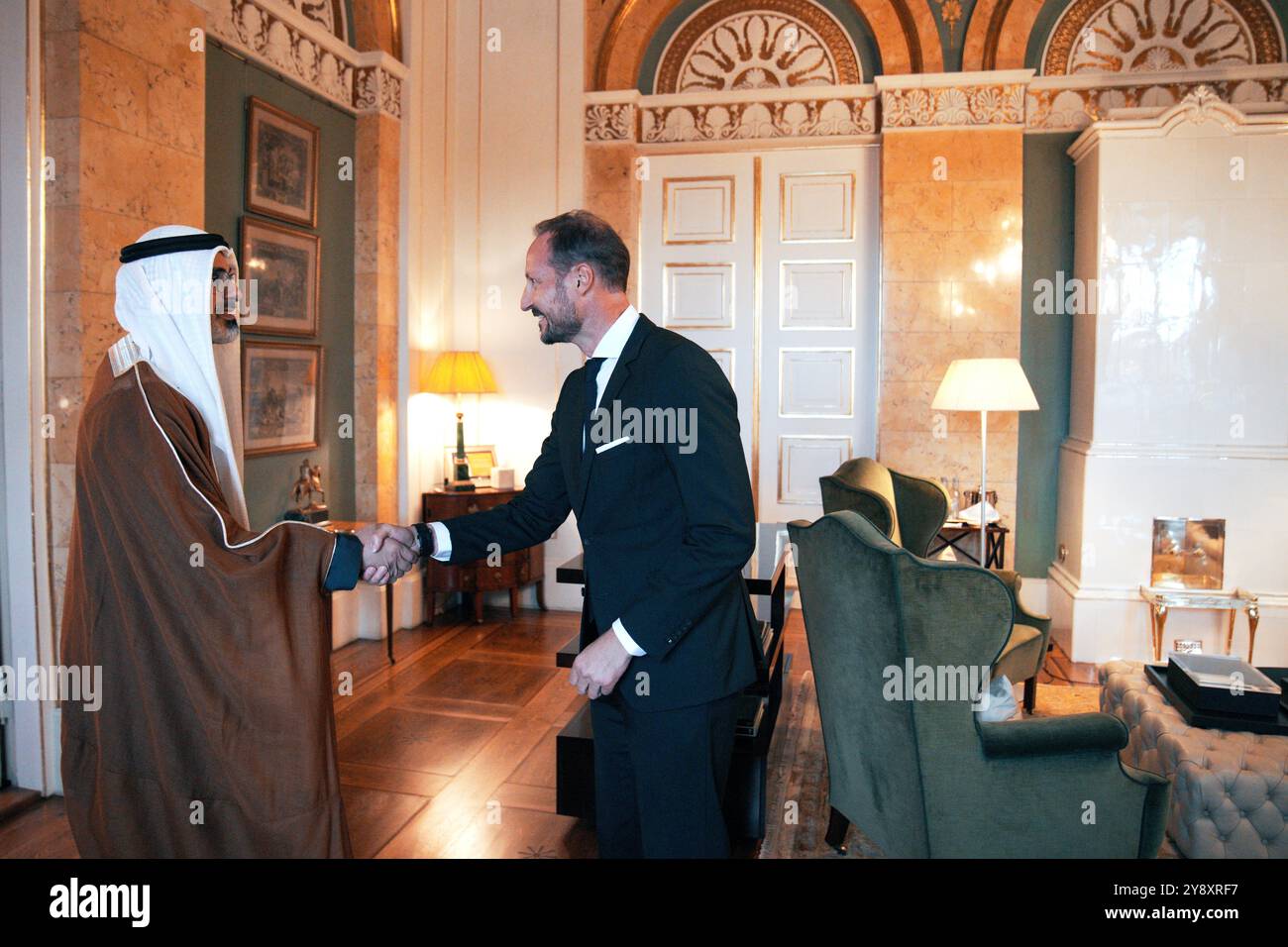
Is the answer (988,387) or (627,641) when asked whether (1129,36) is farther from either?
(627,641)

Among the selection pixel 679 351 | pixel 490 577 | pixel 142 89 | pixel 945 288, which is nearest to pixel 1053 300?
pixel 945 288

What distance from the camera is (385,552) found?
95.7 inches

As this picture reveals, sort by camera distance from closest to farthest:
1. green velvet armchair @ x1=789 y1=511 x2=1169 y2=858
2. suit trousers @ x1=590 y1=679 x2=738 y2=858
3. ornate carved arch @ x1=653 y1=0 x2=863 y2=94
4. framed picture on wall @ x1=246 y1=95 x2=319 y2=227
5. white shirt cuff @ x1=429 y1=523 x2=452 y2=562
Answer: suit trousers @ x1=590 y1=679 x2=738 y2=858, green velvet armchair @ x1=789 y1=511 x2=1169 y2=858, white shirt cuff @ x1=429 y1=523 x2=452 y2=562, framed picture on wall @ x1=246 y1=95 x2=319 y2=227, ornate carved arch @ x1=653 y1=0 x2=863 y2=94

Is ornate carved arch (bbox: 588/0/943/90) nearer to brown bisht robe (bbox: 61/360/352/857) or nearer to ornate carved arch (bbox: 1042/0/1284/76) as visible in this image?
ornate carved arch (bbox: 1042/0/1284/76)

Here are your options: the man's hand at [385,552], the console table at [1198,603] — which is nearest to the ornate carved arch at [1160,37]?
the console table at [1198,603]

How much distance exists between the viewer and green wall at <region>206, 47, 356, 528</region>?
445cm

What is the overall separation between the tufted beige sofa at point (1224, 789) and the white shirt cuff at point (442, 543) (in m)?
2.08

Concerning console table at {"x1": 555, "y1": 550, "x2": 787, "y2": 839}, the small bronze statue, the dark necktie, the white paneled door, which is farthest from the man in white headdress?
the white paneled door

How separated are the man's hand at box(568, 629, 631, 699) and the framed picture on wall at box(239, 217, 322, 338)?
3444mm

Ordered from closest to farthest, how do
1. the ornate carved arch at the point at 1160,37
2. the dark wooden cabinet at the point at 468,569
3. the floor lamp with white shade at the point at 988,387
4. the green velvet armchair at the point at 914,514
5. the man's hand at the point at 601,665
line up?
1. the man's hand at the point at 601,665
2. the green velvet armchair at the point at 914,514
3. the floor lamp with white shade at the point at 988,387
4. the ornate carved arch at the point at 1160,37
5. the dark wooden cabinet at the point at 468,569

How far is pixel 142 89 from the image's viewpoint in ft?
11.7

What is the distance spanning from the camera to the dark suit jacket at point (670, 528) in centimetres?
191

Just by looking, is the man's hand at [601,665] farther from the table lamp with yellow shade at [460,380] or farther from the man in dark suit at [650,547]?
the table lamp with yellow shade at [460,380]
